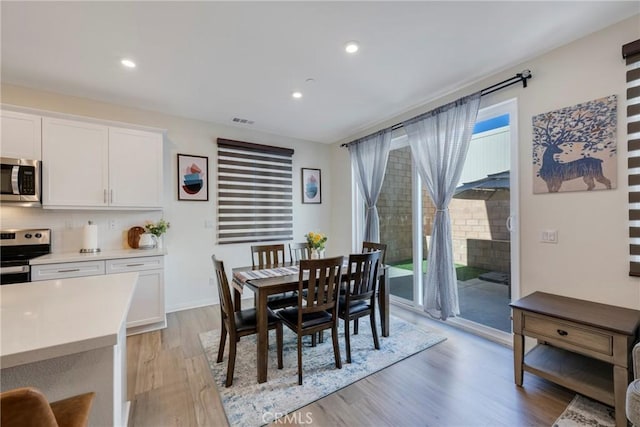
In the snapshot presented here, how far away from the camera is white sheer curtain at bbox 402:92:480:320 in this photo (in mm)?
2889

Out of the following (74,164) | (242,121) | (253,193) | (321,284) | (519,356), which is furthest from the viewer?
(253,193)

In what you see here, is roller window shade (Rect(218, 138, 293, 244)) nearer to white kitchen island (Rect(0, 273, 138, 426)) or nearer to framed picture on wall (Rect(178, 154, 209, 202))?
framed picture on wall (Rect(178, 154, 209, 202))

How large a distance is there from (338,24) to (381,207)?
2.63 meters

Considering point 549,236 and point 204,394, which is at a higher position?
point 549,236

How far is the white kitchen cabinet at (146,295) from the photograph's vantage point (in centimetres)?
301

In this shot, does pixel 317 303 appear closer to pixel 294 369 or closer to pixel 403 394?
pixel 294 369

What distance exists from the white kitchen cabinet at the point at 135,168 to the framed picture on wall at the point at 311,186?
2286 millimetres

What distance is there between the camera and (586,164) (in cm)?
214

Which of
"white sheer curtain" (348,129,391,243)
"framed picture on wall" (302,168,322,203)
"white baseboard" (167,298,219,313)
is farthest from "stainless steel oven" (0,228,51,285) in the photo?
"white sheer curtain" (348,129,391,243)

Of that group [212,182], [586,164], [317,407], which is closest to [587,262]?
[586,164]

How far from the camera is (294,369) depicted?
2297mm

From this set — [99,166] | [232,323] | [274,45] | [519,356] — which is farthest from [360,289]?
[99,166]

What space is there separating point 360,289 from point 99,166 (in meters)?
3.15

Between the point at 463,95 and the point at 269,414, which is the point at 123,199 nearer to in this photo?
the point at 269,414
